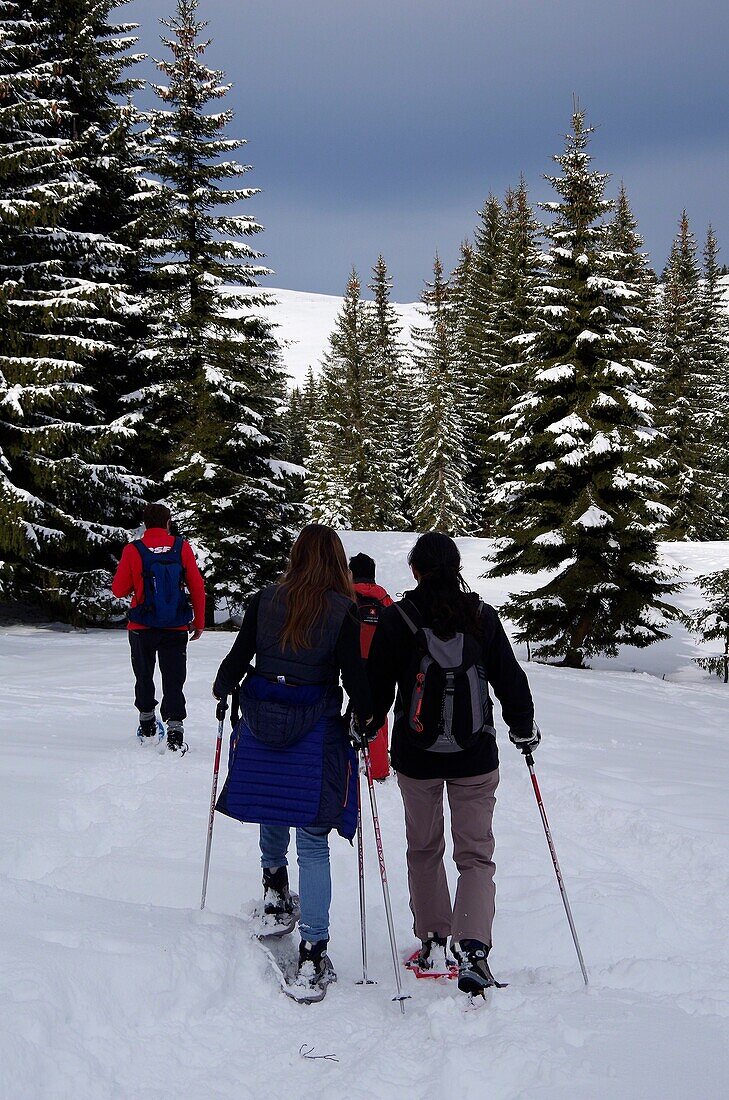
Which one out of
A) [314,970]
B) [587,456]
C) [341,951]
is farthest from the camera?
[587,456]

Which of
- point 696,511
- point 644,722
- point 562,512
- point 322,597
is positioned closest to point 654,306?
point 696,511

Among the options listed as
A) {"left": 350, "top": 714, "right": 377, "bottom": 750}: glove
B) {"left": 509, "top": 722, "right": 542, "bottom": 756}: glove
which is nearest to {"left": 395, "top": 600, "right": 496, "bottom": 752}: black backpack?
{"left": 350, "top": 714, "right": 377, "bottom": 750}: glove

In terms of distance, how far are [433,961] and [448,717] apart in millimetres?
1318

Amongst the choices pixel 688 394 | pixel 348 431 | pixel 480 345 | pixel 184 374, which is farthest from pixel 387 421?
pixel 184 374

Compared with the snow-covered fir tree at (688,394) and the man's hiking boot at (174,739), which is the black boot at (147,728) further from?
the snow-covered fir tree at (688,394)

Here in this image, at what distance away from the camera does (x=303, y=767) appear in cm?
390

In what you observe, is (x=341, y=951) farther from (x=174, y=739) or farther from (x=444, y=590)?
(x=174, y=739)

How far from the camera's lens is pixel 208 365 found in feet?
66.8

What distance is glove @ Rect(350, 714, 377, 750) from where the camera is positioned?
13.3 ft

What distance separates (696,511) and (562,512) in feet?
75.5

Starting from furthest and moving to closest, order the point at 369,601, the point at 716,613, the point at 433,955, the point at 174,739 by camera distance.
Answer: the point at 716,613
the point at 174,739
the point at 369,601
the point at 433,955

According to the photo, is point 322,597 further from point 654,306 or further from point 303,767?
point 654,306

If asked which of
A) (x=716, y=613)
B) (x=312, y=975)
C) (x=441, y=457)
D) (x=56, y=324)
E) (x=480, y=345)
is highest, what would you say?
(x=480, y=345)

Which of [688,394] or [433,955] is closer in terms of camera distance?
[433,955]
